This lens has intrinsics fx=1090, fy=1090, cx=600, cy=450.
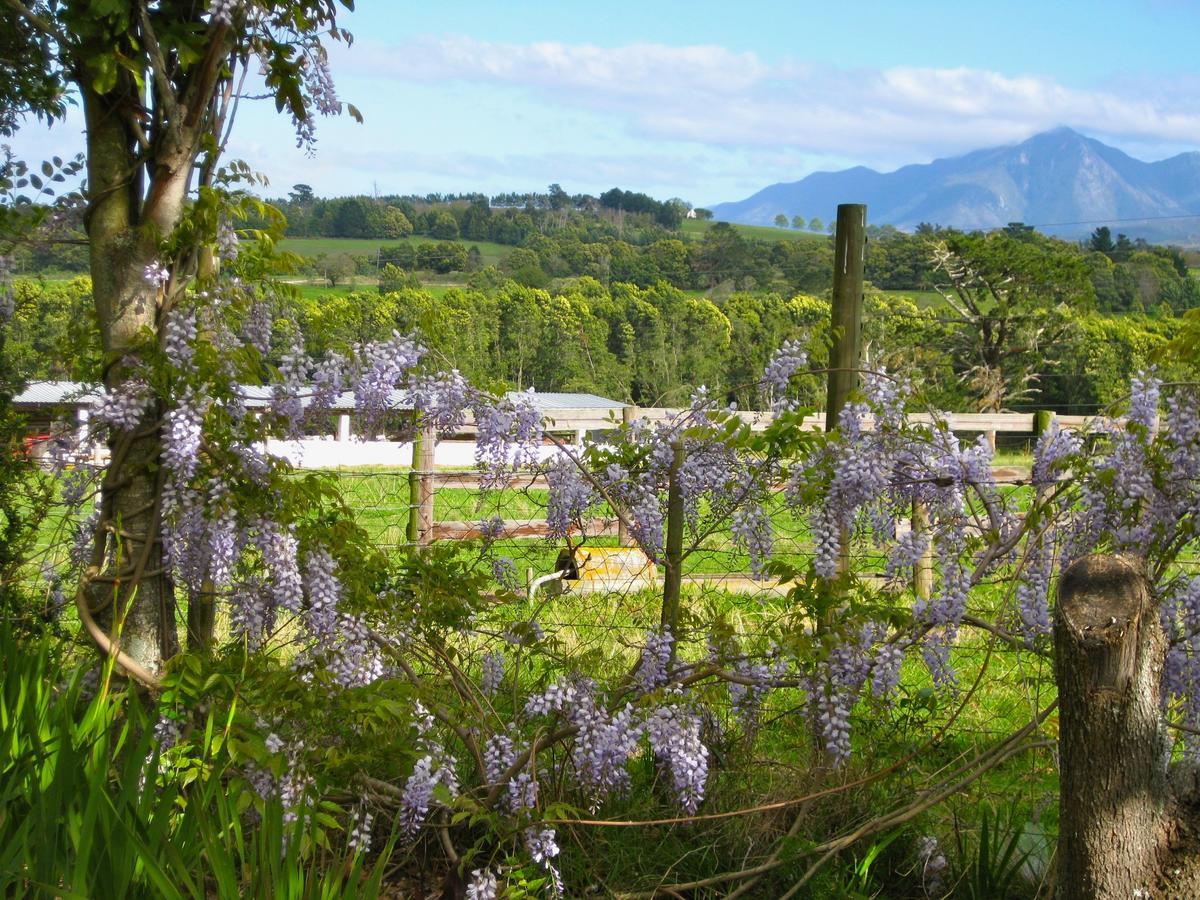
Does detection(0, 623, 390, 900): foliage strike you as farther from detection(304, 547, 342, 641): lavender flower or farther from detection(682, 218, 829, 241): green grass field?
detection(682, 218, 829, 241): green grass field

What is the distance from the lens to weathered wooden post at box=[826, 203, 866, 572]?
390cm

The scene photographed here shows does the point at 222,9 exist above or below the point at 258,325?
above

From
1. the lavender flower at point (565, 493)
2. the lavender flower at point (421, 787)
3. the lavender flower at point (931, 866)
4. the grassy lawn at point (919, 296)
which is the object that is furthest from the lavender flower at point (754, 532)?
the grassy lawn at point (919, 296)

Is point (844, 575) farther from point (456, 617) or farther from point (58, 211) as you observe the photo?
point (58, 211)

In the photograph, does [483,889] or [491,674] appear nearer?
[483,889]

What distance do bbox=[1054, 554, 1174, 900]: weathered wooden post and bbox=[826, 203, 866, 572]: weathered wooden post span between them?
1.46 m

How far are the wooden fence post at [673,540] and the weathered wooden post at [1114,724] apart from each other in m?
1.10

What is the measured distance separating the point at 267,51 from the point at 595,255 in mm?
52300

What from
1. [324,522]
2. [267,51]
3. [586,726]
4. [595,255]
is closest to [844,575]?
[586,726]

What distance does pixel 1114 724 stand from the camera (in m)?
2.43

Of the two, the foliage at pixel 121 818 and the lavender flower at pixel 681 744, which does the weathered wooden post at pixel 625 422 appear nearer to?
the lavender flower at pixel 681 744

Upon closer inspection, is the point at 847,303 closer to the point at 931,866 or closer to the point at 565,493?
the point at 565,493

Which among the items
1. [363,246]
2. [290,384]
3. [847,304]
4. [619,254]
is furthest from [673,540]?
[619,254]

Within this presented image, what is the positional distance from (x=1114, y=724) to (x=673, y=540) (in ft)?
4.14
